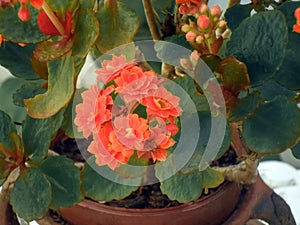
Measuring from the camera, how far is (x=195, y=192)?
0.59 meters

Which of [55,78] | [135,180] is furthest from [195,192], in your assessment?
[55,78]

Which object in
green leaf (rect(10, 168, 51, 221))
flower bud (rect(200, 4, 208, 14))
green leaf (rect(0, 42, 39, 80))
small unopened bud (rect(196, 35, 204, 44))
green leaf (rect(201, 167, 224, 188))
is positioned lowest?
green leaf (rect(201, 167, 224, 188))

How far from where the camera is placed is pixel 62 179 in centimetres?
62

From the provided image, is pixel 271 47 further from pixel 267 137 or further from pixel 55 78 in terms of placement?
pixel 55 78

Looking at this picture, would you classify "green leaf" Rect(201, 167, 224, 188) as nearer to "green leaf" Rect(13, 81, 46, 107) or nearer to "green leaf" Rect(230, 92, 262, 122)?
"green leaf" Rect(230, 92, 262, 122)

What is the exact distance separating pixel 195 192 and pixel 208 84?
106 millimetres

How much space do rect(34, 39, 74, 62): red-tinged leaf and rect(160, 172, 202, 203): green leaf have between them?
161 millimetres

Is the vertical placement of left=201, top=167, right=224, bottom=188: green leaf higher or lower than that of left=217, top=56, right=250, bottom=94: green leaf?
lower

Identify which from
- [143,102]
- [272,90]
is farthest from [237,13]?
[143,102]

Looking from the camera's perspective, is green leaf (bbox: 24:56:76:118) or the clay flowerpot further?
the clay flowerpot

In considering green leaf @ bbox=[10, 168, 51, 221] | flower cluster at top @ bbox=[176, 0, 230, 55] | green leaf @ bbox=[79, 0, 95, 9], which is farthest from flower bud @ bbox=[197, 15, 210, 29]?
green leaf @ bbox=[10, 168, 51, 221]

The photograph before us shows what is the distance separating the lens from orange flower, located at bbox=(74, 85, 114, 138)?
53cm

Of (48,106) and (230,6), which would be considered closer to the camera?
(48,106)

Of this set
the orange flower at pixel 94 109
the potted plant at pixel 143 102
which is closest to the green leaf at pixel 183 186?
the potted plant at pixel 143 102
